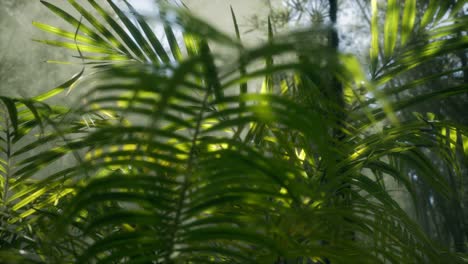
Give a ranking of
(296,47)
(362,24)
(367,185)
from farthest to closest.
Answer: (362,24)
(367,185)
(296,47)

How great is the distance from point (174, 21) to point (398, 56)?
525 mm

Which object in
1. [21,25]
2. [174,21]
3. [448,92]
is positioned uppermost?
[21,25]

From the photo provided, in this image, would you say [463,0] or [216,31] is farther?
[463,0]

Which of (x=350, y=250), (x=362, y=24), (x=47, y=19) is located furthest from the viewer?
(x=47, y=19)

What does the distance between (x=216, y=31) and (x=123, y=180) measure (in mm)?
124

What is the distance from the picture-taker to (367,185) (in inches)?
26.2

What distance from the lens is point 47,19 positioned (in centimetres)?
504

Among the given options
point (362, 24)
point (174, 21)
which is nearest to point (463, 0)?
point (174, 21)

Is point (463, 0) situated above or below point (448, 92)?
above

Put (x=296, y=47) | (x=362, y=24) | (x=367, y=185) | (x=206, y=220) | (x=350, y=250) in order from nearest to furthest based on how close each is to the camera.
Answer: (x=296, y=47)
(x=206, y=220)
(x=350, y=250)
(x=367, y=185)
(x=362, y=24)

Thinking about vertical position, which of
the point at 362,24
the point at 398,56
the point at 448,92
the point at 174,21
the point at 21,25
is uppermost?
the point at 21,25

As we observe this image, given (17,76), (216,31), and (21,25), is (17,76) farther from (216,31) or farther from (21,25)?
(216,31)

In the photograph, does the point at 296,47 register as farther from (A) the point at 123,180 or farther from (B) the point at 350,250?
(B) the point at 350,250

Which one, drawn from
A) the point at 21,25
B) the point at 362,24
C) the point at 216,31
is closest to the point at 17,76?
the point at 21,25
